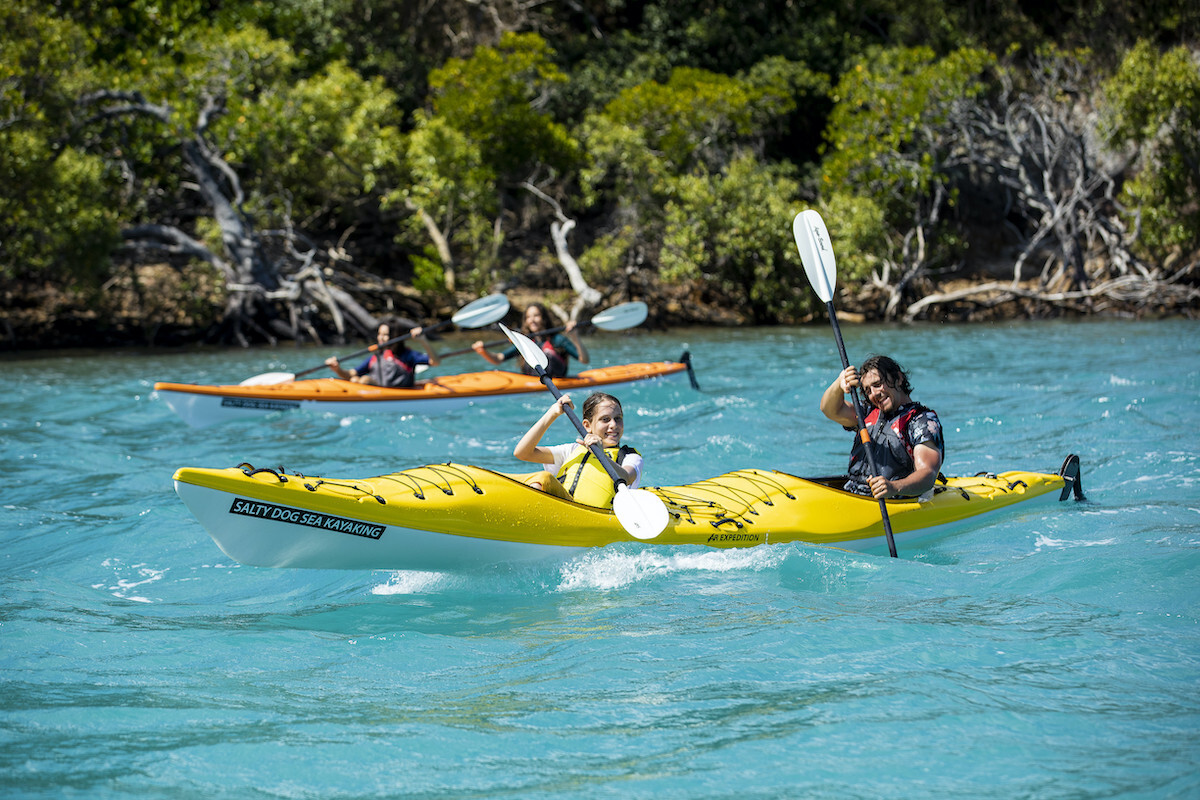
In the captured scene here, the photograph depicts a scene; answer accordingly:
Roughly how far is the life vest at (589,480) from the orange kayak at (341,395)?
4543 millimetres

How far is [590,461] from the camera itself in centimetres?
459

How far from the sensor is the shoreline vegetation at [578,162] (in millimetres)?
15391

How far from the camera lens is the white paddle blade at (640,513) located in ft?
13.8

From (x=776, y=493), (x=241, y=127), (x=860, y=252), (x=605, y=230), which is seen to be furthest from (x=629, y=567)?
(x=605, y=230)

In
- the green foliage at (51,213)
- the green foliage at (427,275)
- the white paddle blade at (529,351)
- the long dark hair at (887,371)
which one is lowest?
the long dark hair at (887,371)

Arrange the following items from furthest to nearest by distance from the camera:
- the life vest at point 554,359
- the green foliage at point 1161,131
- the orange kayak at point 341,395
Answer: the green foliage at point 1161,131 → the life vest at point 554,359 → the orange kayak at point 341,395

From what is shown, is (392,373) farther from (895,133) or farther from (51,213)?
(895,133)

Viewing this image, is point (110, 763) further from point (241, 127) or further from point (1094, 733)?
point (241, 127)

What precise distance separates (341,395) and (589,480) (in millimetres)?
4734

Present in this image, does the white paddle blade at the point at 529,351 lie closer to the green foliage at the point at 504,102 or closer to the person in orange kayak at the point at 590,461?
the person in orange kayak at the point at 590,461

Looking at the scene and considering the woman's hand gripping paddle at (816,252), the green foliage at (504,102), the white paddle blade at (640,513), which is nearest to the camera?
the white paddle blade at (640,513)

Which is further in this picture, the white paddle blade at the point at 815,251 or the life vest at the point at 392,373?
the life vest at the point at 392,373

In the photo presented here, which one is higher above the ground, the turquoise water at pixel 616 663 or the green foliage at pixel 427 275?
the green foliage at pixel 427 275

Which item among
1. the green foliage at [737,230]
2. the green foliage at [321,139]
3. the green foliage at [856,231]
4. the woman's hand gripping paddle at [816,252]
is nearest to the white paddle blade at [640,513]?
the woman's hand gripping paddle at [816,252]
